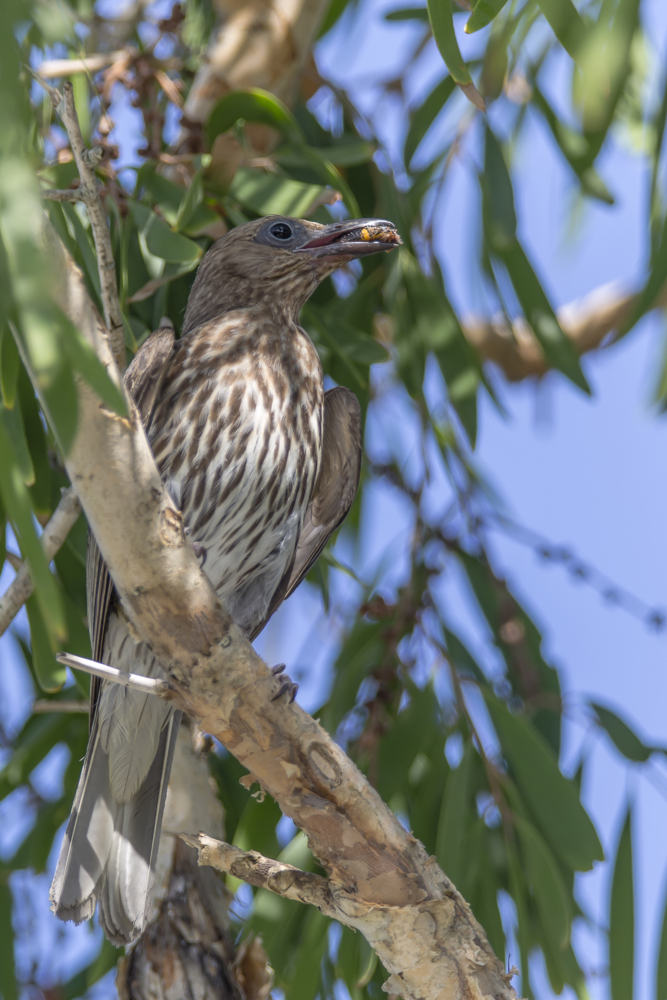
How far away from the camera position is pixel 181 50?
2609mm

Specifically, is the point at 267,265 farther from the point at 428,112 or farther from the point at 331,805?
the point at 331,805

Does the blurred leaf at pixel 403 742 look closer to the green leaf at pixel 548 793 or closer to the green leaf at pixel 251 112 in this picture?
the green leaf at pixel 548 793

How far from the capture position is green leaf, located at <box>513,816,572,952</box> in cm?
187

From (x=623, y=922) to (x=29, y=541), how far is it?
1.71 m

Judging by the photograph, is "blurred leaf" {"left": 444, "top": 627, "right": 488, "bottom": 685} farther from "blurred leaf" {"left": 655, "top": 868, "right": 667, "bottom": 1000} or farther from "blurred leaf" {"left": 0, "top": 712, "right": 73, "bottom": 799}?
"blurred leaf" {"left": 0, "top": 712, "right": 73, "bottom": 799}

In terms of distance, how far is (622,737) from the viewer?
2.32 metres

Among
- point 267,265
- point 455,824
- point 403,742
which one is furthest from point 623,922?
point 267,265

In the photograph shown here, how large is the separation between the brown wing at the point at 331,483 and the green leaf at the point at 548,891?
0.78m

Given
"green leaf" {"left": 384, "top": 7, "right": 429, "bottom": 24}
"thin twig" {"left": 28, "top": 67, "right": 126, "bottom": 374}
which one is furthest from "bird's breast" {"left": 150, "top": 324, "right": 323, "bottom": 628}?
"green leaf" {"left": 384, "top": 7, "right": 429, "bottom": 24}

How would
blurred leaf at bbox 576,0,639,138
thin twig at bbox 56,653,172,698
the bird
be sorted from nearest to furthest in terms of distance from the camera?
thin twig at bbox 56,653,172,698 → blurred leaf at bbox 576,0,639,138 → the bird

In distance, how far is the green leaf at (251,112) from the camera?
2.07 metres

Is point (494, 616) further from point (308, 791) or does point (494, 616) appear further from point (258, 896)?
point (308, 791)

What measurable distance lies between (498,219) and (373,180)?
439 mm

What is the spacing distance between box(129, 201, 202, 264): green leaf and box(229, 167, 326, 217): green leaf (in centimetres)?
29
